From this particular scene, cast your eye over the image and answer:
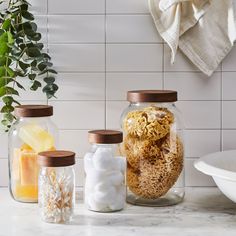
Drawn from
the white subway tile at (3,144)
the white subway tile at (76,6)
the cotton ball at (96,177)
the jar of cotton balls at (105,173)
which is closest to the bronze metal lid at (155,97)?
the jar of cotton balls at (105,173)

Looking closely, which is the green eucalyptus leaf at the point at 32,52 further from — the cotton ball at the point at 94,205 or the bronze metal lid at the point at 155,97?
the cotton ball at the point at 94,205

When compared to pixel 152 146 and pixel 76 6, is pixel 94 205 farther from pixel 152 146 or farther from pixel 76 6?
pixel 76 6

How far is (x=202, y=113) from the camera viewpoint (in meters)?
1.55

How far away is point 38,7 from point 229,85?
23.4 inches

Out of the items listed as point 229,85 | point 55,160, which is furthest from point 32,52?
point 229,85

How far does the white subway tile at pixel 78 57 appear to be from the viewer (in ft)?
5.05

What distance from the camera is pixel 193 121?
61.2 inches

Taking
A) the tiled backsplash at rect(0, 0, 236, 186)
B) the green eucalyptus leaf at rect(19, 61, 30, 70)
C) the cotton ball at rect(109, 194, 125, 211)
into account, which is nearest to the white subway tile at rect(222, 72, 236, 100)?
the tiled backsplash at rect(0, 0, 236, 186)

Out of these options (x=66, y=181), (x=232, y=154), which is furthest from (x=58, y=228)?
(x=232, y=154)

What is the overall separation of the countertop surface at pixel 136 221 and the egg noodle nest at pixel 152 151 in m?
0.06

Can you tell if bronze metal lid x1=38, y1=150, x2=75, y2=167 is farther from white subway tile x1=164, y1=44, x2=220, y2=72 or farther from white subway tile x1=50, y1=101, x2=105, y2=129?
white subway tile x1=164, y1=44, x2=220, y2=72

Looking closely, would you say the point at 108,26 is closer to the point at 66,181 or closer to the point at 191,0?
the point at 191,0

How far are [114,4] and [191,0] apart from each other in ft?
0.72

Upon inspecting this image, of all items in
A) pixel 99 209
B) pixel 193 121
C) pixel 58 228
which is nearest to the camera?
pixel 58 228
